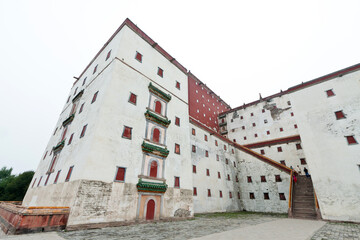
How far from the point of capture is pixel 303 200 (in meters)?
19.0

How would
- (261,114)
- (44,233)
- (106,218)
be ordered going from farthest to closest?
1. (261,114)
2. (106,218)
3. (44,233)

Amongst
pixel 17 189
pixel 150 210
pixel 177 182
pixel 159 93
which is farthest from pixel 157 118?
pixel 17 189

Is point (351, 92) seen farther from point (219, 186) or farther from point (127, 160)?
point (127, 160)

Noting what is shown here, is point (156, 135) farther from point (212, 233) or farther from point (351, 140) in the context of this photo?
point (351, 140)

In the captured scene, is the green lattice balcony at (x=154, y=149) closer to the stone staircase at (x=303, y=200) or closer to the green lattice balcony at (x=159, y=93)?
the green lattice balcony at (x=159, y=93)

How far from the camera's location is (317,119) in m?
→ 18.2

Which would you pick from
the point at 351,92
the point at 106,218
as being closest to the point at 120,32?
the point at 106,218

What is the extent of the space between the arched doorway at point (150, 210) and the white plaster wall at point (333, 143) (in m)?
16.4

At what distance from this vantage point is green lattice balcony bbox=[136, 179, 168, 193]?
1431 cm

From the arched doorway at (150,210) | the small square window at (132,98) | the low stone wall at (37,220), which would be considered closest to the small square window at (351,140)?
the arched doorway at (150,210)

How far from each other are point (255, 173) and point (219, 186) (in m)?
7.52

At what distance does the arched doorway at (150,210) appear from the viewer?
14502 mm

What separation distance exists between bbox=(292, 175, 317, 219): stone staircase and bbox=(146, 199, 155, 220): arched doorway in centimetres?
1522

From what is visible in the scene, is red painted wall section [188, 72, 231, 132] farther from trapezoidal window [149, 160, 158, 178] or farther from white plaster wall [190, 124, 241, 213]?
trapezoidal window [149, 160, 158, 178]
